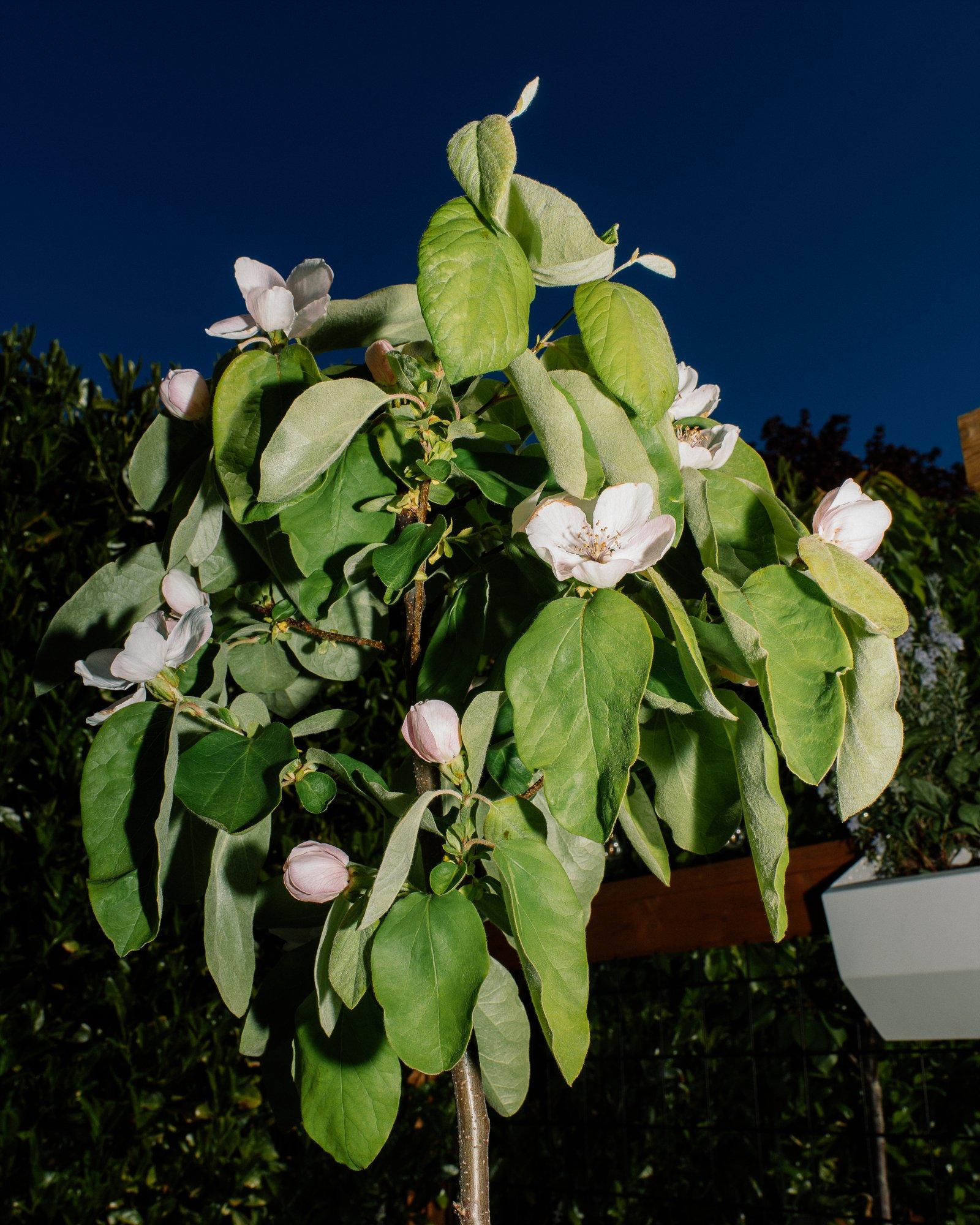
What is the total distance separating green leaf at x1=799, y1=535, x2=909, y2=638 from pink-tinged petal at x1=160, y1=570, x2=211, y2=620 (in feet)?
1.19

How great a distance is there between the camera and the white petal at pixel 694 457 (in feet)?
1.72

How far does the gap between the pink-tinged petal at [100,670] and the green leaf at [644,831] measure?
1.05ft

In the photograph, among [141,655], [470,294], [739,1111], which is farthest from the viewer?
[739,1111]

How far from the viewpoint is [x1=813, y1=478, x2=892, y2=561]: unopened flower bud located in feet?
1.65

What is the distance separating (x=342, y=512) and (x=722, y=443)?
0.77 feet

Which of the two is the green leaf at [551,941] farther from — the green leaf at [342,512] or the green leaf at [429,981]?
the green leaf at [342,512]

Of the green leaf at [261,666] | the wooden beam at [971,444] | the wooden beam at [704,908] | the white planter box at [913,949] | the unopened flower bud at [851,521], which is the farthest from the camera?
the wooden beam at [971,444]

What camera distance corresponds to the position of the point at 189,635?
0.53 m

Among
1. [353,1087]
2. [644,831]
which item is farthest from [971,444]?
[353,1087]

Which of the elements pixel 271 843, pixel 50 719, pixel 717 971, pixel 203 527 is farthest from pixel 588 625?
pixel 717 971

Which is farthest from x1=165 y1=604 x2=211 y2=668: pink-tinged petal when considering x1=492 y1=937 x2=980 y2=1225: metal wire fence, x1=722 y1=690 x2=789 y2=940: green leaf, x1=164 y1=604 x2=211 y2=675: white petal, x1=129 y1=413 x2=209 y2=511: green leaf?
x1=492 y1=937 x2=980 y2=1225: metal wire fence

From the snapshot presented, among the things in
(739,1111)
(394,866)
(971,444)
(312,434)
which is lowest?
(739,1111)

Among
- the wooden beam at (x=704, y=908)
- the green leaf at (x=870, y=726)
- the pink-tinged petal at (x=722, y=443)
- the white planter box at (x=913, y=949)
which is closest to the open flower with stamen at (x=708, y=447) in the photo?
the pink-tinged petal at (x=722, y=443)

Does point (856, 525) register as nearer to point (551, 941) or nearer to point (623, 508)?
point (623, 508)
